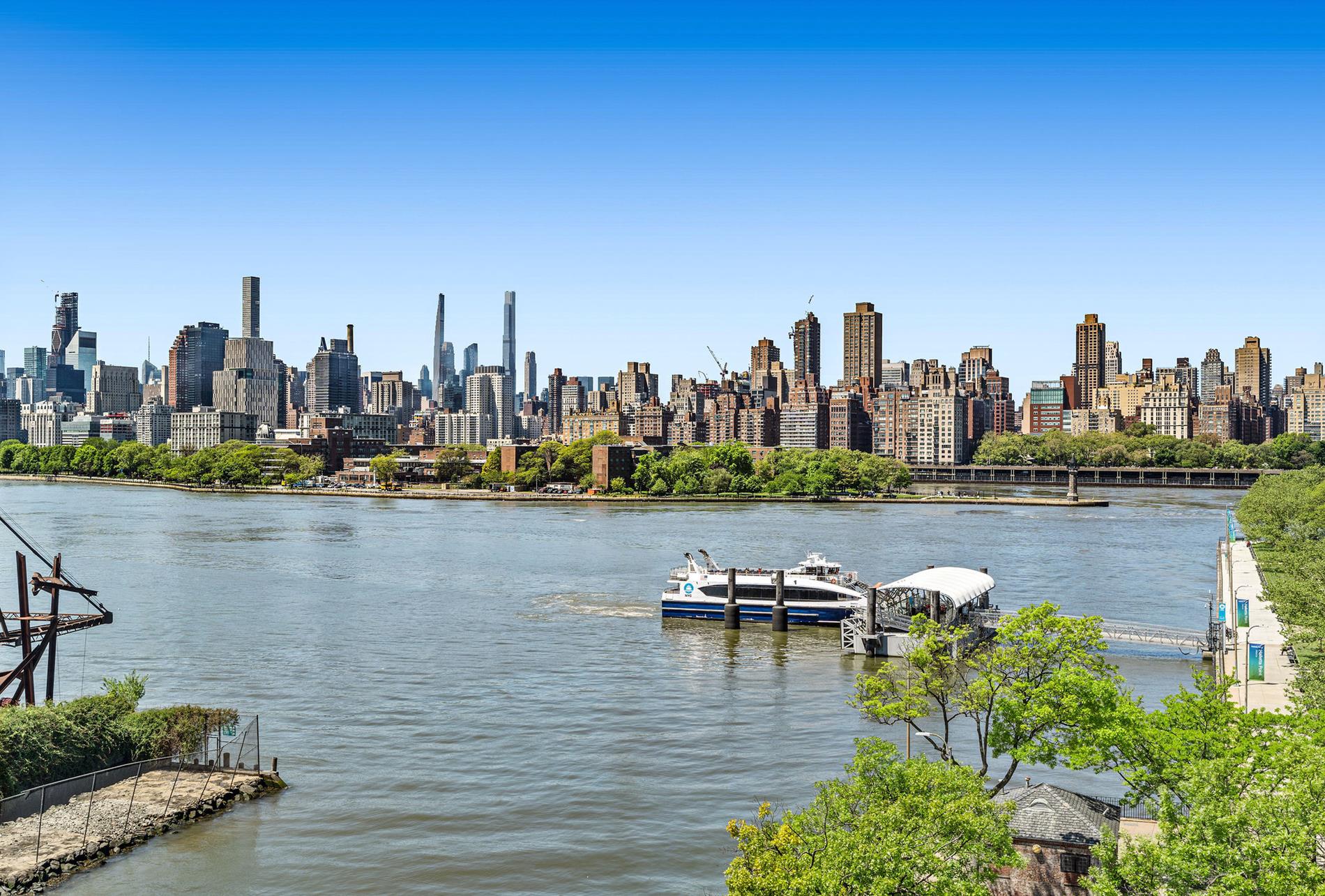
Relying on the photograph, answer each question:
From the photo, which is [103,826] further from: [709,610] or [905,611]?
[709,610]

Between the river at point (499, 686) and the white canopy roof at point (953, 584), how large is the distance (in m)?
4.24

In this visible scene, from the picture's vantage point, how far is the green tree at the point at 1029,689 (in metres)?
20.9

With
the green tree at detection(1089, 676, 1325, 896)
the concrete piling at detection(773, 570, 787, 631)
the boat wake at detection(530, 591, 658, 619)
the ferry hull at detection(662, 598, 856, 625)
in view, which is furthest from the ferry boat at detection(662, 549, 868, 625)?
the green tree at detection(1089, 676, 1325, 896)

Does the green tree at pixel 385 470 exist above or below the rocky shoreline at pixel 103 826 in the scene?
above

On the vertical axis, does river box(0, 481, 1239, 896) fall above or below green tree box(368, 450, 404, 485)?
below

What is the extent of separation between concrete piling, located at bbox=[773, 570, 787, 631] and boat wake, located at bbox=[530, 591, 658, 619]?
5667 mm

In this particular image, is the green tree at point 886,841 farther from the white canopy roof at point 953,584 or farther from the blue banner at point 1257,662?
the white canopy roof at point 953,584

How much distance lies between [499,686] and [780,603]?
16.0 metres

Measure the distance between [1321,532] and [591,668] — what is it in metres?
48.3

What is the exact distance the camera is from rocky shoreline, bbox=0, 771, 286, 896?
21.9 m

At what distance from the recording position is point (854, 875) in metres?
16.2

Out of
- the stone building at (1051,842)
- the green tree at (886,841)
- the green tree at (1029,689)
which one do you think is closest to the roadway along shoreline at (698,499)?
the green tree at (1029,689)

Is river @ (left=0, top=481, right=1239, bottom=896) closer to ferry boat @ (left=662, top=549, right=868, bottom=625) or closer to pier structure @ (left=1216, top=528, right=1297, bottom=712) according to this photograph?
ferry boat @ (left=662, top=549, right=868, bottom=625)

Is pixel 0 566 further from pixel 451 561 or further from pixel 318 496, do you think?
pixel 318 496
